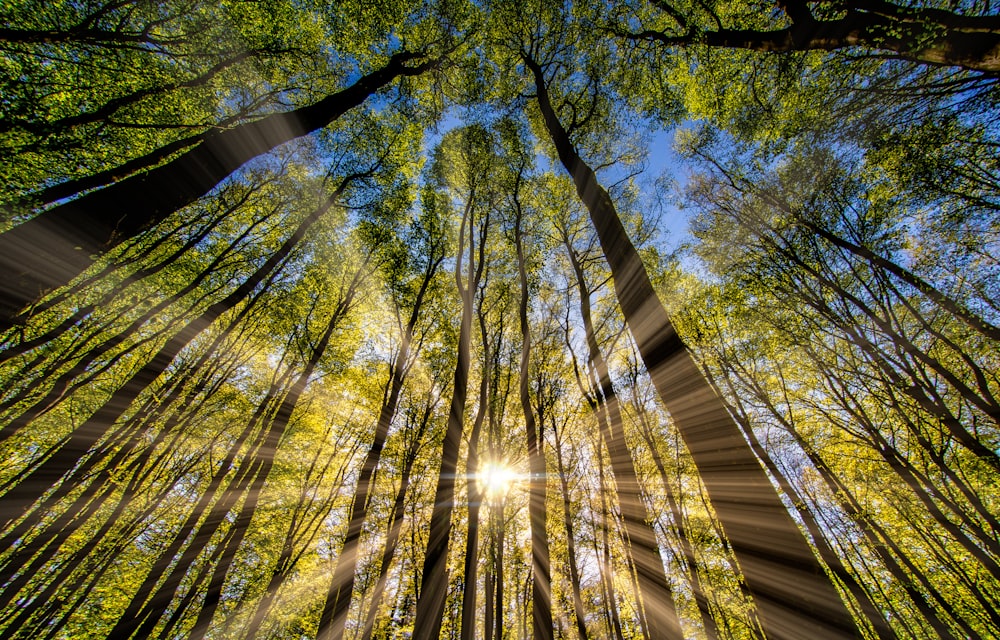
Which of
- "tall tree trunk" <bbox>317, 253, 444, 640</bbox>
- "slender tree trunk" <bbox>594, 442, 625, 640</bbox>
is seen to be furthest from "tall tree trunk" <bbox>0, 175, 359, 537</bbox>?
"slender tree trunk" <bbox>594, 442, 625, 640</bbox>

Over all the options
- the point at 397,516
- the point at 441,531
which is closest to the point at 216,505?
the point at 397,516

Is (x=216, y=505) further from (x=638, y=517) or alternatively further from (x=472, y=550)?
(x=638, y=517)

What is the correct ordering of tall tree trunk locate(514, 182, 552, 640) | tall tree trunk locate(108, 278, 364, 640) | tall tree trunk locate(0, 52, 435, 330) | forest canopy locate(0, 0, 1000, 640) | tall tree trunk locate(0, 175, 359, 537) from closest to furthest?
tall tree trunk locate(0, 52, 435, 330) → forest canopy locate(0, 0, 1000, 640) → tall tree trunk locate(514, 182, 552, 640) → tall tree trunk locate(0, 175, 359, 537) → tall tree trunk locate(108, 278, 364, 640)

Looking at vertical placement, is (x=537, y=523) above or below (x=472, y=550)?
above

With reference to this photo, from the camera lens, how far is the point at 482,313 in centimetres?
1017

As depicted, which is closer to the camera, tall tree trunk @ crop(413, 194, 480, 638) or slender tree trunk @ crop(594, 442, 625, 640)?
tall tree trunk @ crop(413, 194, 480, 638)

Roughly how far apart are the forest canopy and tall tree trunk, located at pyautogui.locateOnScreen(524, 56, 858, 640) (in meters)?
0.02

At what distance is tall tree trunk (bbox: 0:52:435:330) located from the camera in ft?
7.47

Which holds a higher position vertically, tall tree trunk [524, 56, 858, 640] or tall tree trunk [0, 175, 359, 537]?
tall tree trunk [0, 175, 359, 537]

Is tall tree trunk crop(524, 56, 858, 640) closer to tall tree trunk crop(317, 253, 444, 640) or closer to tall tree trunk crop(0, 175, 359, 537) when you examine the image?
tall tree trunk crop(317, 253, 444, 640)

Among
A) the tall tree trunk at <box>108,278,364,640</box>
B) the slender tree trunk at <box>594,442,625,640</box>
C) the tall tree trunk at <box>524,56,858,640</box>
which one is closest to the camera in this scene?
the tall tree trunk at <box>524,56,858,640</box>

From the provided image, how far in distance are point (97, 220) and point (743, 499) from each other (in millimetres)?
4891

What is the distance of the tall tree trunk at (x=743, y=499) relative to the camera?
4.22 ft

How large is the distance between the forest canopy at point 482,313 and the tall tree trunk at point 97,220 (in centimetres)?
2
